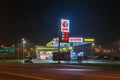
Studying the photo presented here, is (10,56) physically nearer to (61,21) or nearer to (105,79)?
(61,21)

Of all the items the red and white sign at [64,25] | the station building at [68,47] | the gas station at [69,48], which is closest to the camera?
the red and white sign at [64,25]

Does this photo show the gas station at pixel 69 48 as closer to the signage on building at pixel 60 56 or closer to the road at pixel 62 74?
the signage on building at pixel 60 56

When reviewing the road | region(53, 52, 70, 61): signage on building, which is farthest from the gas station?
the road

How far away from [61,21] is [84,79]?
5348cm

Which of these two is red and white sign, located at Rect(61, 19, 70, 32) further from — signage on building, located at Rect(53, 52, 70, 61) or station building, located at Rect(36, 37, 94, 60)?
station building, located at Rect(36, 37, 94, 60)

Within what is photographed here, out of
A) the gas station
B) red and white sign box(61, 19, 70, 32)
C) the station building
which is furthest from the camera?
the station building

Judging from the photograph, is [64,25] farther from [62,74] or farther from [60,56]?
[62,74]

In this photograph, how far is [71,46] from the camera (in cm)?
9544

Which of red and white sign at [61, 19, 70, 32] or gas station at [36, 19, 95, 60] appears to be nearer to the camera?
red and white sign at [61, 19, 70, 32]

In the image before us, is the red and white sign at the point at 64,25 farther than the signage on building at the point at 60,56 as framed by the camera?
Yes

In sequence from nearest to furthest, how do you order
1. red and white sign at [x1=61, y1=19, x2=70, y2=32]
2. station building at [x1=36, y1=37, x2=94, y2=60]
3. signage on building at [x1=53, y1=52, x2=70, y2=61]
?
signage on building at [x1=53, y1=52, x2=70, y2=61] → red and white sign at [x1=61, y1=19, x2=70, y2=32] → station building at [x1=36, y1=37, x2=94, y2=60]

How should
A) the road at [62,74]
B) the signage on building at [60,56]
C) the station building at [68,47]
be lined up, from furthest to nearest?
the station building at [68,47] < the signage on building at [60,56] < the road at [62,74]

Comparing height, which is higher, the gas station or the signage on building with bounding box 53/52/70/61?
the gas station

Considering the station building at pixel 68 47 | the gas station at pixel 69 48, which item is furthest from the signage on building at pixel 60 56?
the station building at pixel 68 47
